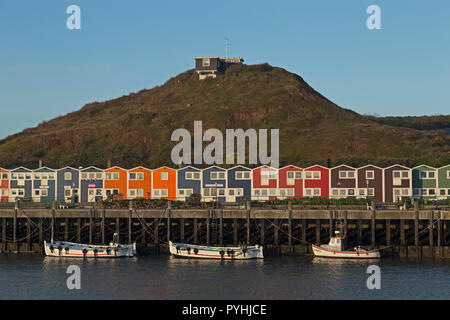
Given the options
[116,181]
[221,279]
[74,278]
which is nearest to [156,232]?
[74,278]

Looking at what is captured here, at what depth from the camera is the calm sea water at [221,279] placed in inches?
2074

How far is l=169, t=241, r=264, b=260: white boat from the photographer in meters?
68.6

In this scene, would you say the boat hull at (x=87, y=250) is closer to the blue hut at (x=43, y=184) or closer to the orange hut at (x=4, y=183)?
the blue hut at (x=43, y=184)

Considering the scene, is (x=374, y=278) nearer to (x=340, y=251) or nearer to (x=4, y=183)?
(x=340, y=251)

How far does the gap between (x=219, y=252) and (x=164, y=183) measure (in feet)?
109

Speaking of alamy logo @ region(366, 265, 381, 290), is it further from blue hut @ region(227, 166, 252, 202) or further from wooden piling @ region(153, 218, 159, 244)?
blue hut @ region(227, 166, 252, 202)

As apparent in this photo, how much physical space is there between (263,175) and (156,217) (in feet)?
92.4

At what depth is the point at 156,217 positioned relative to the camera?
73188mm

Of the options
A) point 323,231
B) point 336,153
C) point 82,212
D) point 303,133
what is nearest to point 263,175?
point 323,231

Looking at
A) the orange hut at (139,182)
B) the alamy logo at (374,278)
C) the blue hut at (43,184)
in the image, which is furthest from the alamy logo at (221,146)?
the alamy logo at (374,278)

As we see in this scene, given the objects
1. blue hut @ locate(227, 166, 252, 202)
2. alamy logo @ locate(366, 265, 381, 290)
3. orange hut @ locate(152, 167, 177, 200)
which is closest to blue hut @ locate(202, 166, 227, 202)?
blue hut @ locate(227, 166, 252, 202)

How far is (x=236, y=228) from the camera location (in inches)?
2825

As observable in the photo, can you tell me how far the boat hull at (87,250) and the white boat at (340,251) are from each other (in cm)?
1997

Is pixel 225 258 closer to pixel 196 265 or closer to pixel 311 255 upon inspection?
pixel 196 265
